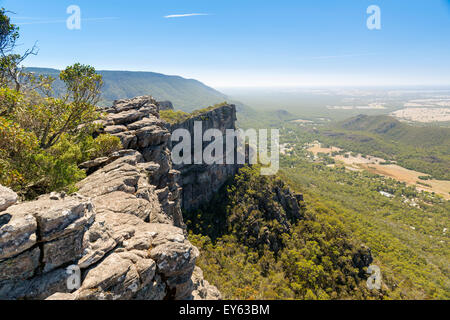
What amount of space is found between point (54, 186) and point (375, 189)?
213m

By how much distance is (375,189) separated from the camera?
16862cm

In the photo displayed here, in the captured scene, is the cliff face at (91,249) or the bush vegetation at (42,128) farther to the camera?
the bush vegetation at (42,128)

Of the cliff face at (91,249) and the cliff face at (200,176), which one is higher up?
the cliff face at (91,249)

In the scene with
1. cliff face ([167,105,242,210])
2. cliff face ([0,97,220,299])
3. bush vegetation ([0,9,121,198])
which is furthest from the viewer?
cliff face ([167,105,242,210])

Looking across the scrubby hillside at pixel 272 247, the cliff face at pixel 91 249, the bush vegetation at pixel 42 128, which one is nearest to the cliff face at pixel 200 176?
the scrubby hillside at pixel 272 247

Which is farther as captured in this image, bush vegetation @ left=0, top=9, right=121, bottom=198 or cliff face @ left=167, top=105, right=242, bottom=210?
cliff face @ left=167, top=105, right=242, bottom=210

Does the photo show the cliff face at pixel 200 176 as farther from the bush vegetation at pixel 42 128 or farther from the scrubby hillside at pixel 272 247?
the bush vegetation at pixel 42 128

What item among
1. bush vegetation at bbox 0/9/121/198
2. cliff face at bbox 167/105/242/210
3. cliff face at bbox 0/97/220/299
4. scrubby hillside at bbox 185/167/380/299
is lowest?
scrubby hillside at bbox 185/167/380/299

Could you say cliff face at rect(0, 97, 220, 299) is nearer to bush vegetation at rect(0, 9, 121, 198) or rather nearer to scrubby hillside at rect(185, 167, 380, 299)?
bush vegetation at rect(0, 9, 121, 198)

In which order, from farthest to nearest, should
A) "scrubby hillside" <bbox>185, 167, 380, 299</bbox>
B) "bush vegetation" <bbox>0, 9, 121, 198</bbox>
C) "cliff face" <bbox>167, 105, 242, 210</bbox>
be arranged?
"cliff face" <bbox>167, 105, 242, 210</bbox> → "scrubby hillside" <bbox>185, 167, 380, 299</bbox> → "bush vegetation" <bbox>0, 9, 121, 198</bbox>

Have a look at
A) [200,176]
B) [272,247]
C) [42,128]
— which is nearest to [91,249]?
[42,128]

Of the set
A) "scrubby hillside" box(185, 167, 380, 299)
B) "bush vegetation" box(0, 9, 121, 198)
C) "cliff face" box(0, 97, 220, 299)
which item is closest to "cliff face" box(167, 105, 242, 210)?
"scrubby hillside" box(185, 167, 380, 299)
